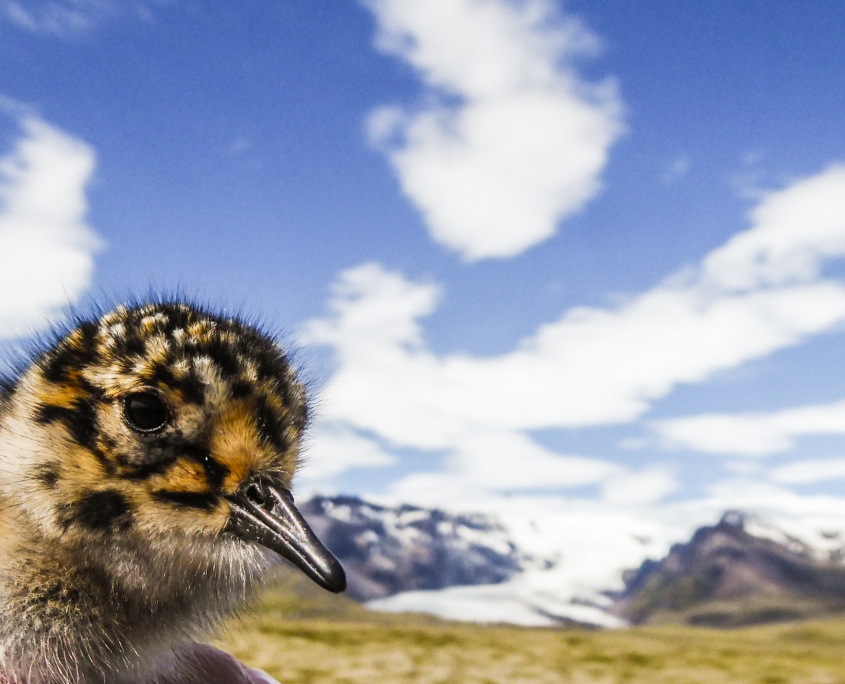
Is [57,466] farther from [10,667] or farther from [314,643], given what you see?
[314,643]

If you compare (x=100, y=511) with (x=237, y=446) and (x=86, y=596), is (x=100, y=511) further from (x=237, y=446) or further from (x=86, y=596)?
(x=237, y=446)

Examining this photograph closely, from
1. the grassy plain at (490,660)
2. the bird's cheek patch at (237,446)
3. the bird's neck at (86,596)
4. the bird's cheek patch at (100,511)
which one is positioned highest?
the bird's cheek patch at (237,446)

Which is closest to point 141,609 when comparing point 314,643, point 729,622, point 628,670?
point 314,643

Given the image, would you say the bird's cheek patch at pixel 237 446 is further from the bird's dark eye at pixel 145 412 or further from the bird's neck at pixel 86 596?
the bird's neck at pixel 86 596


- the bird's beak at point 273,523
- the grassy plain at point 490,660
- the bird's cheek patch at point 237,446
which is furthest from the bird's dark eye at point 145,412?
the grassy plain at point 490,660

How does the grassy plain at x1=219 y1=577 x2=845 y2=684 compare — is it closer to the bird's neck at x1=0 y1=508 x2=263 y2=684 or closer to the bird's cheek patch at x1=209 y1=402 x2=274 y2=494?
the bird's neck at x1=0 y1=508 x2=263 y2=684

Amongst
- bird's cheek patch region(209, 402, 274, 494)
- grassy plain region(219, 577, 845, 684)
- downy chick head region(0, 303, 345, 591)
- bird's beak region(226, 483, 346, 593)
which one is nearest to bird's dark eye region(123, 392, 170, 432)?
downy chick head region(0, 303, 345, 591)

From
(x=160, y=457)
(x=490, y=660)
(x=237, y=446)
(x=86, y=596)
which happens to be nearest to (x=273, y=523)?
(x=237, y=446)
